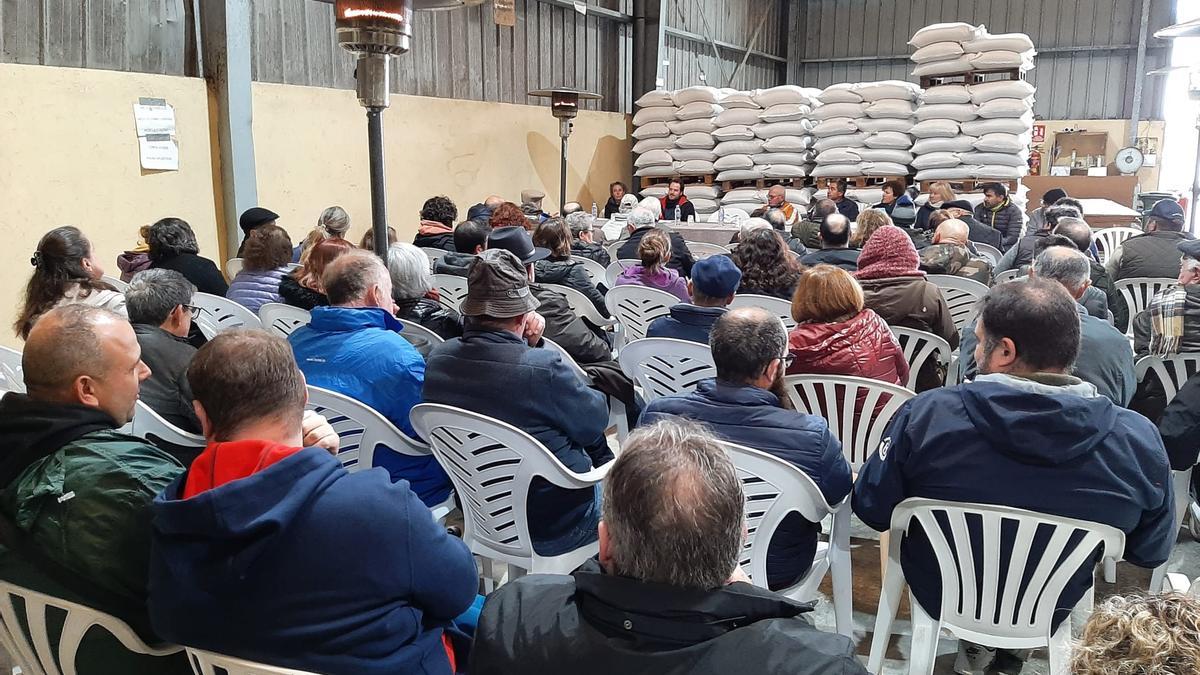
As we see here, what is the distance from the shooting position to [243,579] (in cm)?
136

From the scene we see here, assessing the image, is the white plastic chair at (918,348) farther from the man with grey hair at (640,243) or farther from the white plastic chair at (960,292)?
the man with grey hair at (640,243)

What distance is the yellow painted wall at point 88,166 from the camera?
5.25m

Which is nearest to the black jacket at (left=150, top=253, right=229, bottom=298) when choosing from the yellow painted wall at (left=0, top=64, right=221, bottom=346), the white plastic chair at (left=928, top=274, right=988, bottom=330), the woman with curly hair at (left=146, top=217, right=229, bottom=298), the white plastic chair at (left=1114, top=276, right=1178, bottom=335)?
the woman with curly hair at (left=146, top=217, right=229, bottom=298)

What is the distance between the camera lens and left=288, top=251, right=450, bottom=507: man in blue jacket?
2.67 m

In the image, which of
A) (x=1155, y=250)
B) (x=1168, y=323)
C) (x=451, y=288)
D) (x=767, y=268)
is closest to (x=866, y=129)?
(x=1155, y=250)

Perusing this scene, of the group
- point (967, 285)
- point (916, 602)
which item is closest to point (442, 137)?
point (967, 285)

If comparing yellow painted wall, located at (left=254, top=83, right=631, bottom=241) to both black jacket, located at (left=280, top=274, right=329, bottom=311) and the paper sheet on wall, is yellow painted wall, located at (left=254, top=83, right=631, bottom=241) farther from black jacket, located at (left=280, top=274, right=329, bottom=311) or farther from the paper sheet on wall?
black jacket, located at (left=280, top=274, right=329, bottom=311)

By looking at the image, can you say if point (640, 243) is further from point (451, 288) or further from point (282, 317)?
point (282, 317)

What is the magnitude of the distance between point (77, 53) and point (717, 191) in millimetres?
6985

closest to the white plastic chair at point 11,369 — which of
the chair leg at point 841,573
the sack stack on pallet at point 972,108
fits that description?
the chair leg at point 841,573

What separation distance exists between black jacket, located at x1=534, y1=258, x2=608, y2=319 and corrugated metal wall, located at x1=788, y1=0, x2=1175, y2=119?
1303 cm

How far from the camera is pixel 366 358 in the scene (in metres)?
2.67

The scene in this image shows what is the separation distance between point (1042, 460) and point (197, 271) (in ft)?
12.0

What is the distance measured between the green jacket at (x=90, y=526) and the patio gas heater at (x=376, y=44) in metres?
2.07
